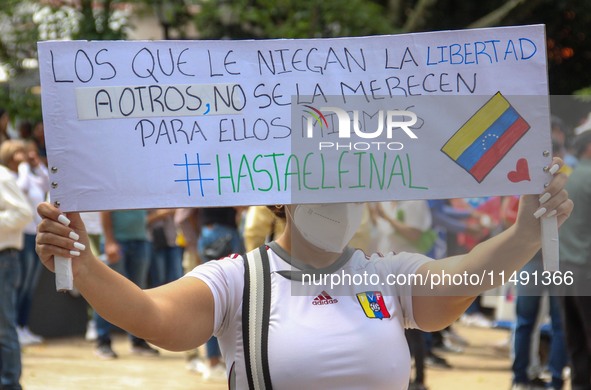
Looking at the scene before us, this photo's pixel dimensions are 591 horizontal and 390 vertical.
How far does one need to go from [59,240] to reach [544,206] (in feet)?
4.94

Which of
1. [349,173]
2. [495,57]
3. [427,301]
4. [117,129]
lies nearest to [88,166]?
[117,129]

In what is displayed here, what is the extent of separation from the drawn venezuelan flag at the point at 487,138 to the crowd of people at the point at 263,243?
706 mm

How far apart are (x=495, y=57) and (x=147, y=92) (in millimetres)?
1153

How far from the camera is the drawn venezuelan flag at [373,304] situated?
3.30 m

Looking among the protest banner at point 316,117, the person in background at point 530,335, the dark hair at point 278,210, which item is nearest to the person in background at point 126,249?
the person in background at point 530,335

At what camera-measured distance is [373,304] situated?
332 cm

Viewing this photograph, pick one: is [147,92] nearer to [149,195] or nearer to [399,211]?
[149,195]

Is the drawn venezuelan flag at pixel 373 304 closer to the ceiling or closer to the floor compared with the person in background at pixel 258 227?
closer to the ceiling

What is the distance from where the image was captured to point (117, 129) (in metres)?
3.30

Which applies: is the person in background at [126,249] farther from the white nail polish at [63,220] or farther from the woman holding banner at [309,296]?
the white nail polish at [63,220]

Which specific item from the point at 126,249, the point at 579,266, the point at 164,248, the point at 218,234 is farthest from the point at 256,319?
the point at 164,248

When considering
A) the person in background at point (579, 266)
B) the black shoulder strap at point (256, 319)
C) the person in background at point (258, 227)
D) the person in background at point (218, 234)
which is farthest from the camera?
the person in background at point (218, 234)

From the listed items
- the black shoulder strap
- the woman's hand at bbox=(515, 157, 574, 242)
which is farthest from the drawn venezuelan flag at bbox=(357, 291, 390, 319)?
the woman's hand at bbox=(515, 157, 574, 242)

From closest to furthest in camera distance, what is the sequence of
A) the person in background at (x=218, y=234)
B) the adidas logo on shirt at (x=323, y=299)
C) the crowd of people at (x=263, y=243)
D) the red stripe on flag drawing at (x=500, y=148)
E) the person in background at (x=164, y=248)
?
the adidas logo on shirt at (x=323, y=299)
the red stripe on flag drawing at (x=500, y=148)
the crowd of people at (x=263, y=243)
the person in background at (x=218, y=234)
the person in background at (x=164, y=248)
